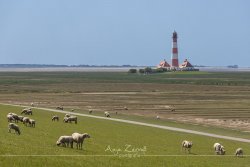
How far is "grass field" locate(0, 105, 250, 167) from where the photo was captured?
69.6 feet

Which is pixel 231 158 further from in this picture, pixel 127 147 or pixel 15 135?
pixel 15 135

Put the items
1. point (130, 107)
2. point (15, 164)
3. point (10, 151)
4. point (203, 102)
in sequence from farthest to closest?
point (203, 102), point (130, 107), point (10, 151), point (15, 164)

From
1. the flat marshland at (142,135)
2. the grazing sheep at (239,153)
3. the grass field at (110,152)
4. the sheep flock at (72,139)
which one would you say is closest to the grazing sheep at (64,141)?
the sheep flock at (72,139)

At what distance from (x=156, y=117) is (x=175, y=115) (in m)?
3.67

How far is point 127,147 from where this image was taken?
28.6 meters

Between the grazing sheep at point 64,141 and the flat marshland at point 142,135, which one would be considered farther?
the grazing sheep at point 64,141

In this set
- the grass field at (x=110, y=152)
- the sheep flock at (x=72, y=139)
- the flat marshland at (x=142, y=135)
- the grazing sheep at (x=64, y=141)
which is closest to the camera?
the grass field at (x=110, y=152)

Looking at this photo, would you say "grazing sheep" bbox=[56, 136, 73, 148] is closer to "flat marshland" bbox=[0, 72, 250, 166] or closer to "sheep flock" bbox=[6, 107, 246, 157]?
"sheep flock" bbox=[6, 107, 246, 157]

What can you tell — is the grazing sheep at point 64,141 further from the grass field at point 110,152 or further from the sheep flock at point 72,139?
the grass field at point 110,152

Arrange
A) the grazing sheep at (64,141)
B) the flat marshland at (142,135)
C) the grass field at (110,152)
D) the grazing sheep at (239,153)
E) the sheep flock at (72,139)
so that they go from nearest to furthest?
the grass field at (110,152) → the flat marshland at (142,135) → the grazing sheep at (64,141) → the sheep flock at (72,139) → the grazing sheep at (239,153)

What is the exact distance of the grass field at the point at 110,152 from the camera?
2120 cm

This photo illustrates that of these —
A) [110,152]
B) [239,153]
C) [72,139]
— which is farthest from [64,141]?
[239,153]

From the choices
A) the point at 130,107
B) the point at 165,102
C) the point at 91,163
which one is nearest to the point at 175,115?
the point at 130,107

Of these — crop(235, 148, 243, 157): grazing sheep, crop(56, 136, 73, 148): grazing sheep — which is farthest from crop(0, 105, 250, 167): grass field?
crop(235, 148, 243, 157): grazing sheep
